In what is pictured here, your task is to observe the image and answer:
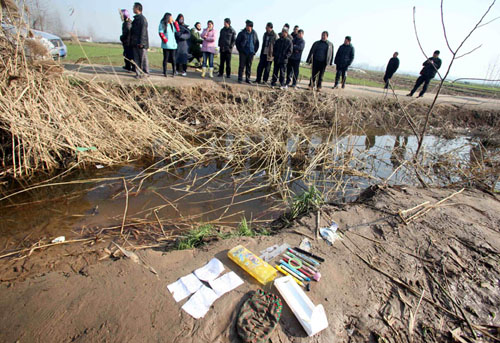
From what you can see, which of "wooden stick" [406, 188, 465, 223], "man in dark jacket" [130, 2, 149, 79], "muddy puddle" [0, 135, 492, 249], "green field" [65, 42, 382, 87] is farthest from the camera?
"green field" [65, 42, 382, 87]

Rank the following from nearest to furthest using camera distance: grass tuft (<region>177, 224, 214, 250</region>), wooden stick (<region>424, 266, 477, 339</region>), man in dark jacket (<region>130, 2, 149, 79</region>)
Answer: wooden stick (<region>424, 266, 477, 339</region>) → grass tuft (<region>177, 224, 214, 250</region>) → man in dark jacket (<region>130, 2, 149, 79</region>)

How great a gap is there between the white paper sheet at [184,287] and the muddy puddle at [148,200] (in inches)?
43.0

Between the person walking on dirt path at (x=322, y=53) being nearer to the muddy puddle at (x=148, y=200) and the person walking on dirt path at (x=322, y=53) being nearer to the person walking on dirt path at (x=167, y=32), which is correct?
the person walking on dirt path at (x=167, y=32)

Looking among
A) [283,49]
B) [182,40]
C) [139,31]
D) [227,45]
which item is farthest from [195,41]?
[283,49]

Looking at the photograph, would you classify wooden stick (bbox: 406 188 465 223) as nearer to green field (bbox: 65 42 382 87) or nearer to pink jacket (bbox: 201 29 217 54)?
green field (bbox: 65 42 382 87)

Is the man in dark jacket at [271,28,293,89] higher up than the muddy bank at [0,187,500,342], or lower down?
higher up

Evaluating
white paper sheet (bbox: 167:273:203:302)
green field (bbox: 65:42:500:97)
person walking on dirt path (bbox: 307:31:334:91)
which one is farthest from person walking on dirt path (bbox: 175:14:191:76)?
white paper sheet (bbox: 167:273:203:302)

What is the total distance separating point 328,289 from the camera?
1623 millimetres

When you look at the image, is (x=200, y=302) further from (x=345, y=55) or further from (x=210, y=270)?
(x=345, y=55)

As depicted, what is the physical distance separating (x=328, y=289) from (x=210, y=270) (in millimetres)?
832

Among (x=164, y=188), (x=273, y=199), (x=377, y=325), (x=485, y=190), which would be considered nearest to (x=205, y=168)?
(x=164, y=188)

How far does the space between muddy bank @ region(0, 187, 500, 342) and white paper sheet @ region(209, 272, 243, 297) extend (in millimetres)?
47

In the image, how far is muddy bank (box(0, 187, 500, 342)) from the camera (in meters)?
1.32

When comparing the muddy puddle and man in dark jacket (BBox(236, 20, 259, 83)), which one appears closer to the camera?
the muddy puddle
